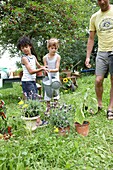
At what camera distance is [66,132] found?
7.35 ft

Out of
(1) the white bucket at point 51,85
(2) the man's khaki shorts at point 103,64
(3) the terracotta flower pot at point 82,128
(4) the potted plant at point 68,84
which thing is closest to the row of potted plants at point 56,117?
(3) the terracotta flower pot at point 82,128

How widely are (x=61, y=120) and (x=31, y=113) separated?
361 millimetres

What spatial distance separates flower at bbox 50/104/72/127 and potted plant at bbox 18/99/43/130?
0.58ft

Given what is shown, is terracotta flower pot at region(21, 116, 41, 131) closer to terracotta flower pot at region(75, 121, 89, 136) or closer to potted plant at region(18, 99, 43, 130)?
potted plant at region(18, 99, 43, 130)

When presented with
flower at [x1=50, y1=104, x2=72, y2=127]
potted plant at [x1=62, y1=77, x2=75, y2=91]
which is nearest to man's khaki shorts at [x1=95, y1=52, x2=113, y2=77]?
flower at [x1=50, y1=104, x2=72, y2=127]

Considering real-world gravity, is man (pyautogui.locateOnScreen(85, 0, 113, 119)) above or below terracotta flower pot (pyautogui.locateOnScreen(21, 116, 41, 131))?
above

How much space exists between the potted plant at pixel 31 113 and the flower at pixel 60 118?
0.58ft

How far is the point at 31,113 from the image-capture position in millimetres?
2387

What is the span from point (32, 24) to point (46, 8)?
0.49 metres

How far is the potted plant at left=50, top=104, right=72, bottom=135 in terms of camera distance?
222 centimetres

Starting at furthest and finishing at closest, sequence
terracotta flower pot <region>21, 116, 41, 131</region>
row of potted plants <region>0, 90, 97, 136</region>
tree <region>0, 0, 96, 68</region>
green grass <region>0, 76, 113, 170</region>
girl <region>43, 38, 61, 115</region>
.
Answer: tree <region>0, 0, 96, 68</region> < girl <region>43, 38, 61, 115</region> < terracotta flower pot <region>21, 116, 41, 131</region> < row of potted plants <region>0, 90, 97, 136</region> < green grass <region>0, 76, 113, 170</region>

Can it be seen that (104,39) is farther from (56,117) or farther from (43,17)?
(43,17)

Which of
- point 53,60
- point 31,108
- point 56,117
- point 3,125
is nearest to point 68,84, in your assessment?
point 53,60

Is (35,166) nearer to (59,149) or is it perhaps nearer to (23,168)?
(23,168)
